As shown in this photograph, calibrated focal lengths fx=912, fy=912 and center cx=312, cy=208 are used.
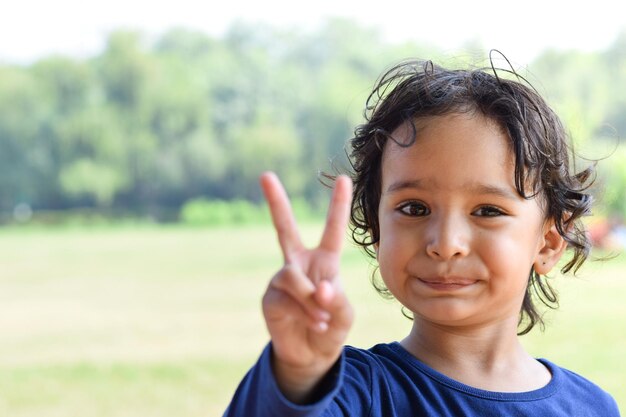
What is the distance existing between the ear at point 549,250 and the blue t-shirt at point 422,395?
11cm

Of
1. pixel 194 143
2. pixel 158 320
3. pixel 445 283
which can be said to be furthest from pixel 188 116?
pixel 445 283

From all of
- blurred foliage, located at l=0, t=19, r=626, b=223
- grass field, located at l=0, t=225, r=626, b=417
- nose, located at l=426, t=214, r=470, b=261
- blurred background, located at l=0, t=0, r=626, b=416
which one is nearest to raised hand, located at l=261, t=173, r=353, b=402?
nose, located at l=426, t=214, r=470, b=261

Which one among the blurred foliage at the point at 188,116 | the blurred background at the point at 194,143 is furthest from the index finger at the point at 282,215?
the blurred foliage at the point at 188,116

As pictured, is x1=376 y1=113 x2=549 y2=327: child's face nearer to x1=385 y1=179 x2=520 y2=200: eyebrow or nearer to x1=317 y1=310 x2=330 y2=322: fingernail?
x1=385 y1=179 x2=520 y2=200: eyebrow

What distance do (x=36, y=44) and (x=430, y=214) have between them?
14.8 ft

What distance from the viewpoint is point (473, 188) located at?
2.71 feet

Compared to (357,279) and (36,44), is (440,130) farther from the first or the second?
(36,44)

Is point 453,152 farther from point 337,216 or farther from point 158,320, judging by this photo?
point 158,320

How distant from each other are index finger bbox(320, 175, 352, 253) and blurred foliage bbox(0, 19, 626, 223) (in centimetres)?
379

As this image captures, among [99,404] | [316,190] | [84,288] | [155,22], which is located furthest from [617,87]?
[84,288]

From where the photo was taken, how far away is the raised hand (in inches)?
24.7

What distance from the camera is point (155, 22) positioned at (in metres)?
4.96

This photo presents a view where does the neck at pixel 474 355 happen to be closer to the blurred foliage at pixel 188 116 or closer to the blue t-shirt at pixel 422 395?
the blue t-shirt at pixel 422 395

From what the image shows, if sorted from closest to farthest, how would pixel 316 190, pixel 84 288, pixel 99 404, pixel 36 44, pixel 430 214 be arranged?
pixel 430 214 → pixel 99 404 → pixel 316 190 → pixel 36 44 → pixel 84 288
